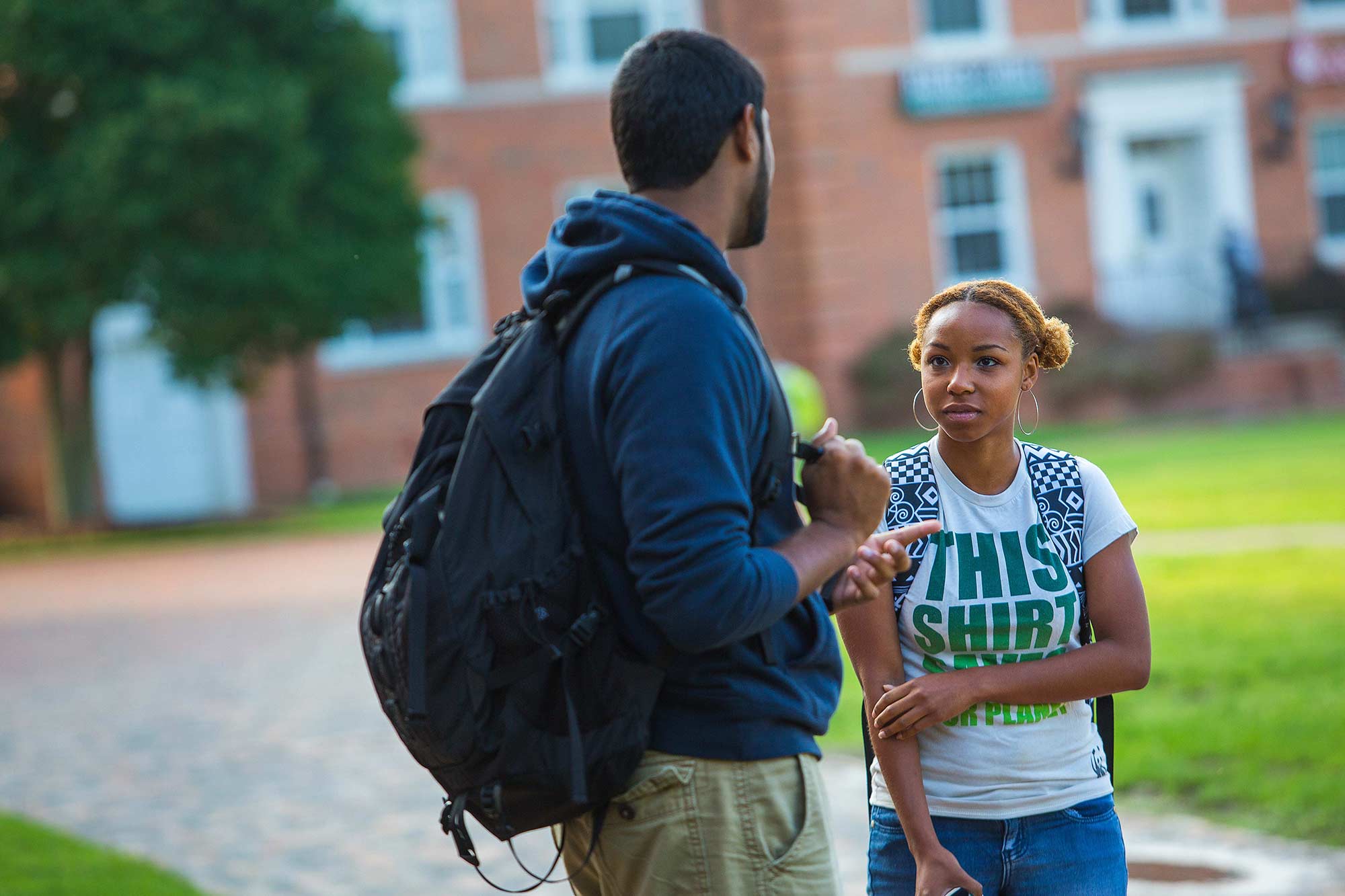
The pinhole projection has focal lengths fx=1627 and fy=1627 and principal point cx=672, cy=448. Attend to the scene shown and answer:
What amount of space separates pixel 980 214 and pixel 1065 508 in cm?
2493

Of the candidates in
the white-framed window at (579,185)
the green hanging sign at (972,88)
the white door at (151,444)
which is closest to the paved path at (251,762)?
the white door at (151,444)

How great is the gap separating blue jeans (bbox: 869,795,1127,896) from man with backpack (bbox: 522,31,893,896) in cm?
26

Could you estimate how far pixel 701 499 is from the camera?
220cm

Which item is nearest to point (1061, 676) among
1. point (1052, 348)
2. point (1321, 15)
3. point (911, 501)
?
point (911, 501)

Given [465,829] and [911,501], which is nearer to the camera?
[465,829]

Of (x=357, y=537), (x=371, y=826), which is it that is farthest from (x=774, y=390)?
(x=357, y=537)

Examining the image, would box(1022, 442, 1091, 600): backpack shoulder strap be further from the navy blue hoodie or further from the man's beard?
the man's beard

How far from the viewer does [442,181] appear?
26.5 meters

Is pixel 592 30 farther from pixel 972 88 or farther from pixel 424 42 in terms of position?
pixel 972 88

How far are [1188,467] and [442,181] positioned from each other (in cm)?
1446

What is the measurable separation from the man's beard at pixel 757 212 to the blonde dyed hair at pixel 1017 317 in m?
0.30

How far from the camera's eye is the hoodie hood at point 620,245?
7.75 ft

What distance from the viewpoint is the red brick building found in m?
26.0

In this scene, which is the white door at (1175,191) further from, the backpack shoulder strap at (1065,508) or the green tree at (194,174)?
the backpack shoulder strap at (1065,508)
